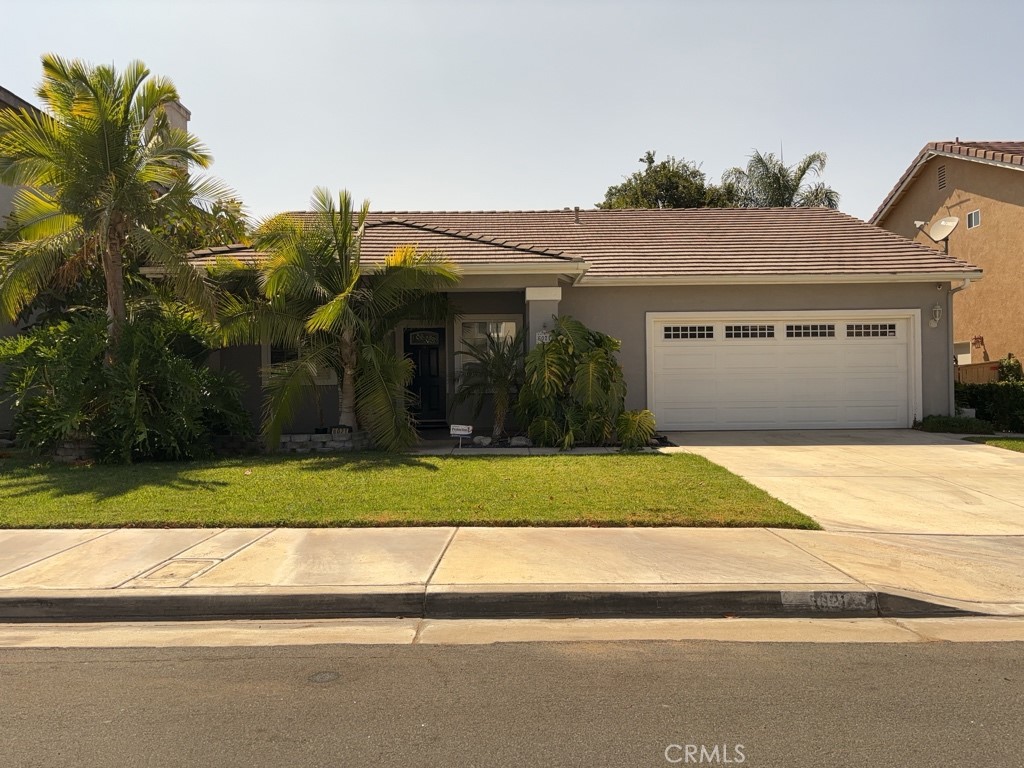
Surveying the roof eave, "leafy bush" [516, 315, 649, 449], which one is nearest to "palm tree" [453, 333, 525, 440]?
"leafy bush" [516, 315, 649, 449]

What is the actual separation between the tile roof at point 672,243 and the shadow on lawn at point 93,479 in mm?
4578

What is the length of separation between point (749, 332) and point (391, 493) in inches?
360

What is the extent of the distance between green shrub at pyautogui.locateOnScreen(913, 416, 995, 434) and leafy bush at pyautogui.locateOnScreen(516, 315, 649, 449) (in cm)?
649

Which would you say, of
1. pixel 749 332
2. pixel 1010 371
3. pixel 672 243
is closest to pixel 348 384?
pixel 749 332

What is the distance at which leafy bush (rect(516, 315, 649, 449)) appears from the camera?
11953mm

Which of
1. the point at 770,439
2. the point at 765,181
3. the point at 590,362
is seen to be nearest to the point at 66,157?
the point at 590,362

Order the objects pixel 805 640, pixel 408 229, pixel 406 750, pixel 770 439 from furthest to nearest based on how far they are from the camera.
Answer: pixel 408 229 < pixel 770 439 < pixel 805 640 < pixel 406 750

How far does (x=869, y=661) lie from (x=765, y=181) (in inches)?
1145

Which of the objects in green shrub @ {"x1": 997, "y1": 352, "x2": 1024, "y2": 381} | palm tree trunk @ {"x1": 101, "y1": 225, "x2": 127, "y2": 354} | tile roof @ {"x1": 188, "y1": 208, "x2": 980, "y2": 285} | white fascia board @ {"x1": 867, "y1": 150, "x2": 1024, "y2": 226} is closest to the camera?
palm tree trunk @ {"x1": 101, "y1": 225, "x2": 127, "y2": 354}

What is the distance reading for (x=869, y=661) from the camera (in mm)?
4297

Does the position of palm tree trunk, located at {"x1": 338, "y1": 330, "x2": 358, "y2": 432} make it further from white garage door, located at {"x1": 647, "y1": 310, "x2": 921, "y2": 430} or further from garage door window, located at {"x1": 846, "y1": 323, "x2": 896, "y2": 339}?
garage door window, located at {"x1": 846, "y1": 323, "x2": 896, "y2": 339}

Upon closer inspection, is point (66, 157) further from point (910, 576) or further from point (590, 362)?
point (910, 576)

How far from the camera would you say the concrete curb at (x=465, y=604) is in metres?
5.16

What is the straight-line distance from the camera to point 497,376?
42.1 feet
